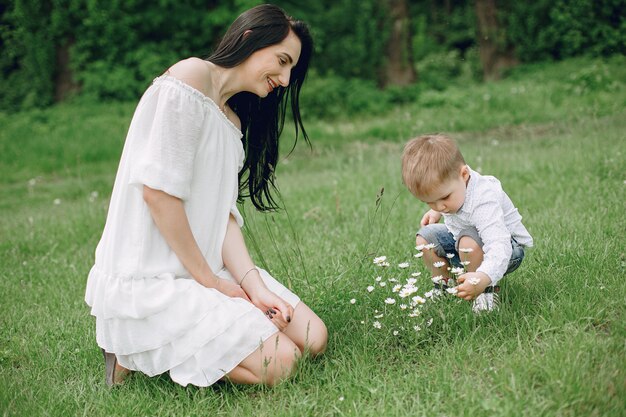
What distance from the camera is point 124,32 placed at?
46.0 feet

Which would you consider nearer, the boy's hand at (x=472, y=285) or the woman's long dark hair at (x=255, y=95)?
the boy's hand at (x=472, y=285)

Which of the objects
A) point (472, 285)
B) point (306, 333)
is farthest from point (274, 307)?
point (472, 285)

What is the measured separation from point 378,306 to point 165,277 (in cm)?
102

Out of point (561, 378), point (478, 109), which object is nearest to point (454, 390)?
point (561, 378)

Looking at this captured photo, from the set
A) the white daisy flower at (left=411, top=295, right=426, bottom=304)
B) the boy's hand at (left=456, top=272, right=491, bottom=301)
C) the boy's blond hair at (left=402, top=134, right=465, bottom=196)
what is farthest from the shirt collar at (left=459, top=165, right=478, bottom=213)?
the white daisy flower at (left=411, top=295, right=426, bottom=304)

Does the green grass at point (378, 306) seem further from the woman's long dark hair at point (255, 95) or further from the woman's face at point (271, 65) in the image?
the woman's face at point (271, 65)

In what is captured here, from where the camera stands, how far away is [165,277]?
8.96 ft

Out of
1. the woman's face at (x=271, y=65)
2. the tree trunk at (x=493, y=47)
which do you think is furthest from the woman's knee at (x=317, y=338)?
the tree trunk at (x=493, y=47)

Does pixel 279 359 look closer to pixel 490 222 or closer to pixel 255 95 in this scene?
pixel 490 222

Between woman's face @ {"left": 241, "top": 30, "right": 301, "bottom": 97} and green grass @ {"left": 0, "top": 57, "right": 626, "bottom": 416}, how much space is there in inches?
27.5

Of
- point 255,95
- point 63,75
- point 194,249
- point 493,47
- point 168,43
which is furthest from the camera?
point 493,47

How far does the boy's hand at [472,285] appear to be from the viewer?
8.71 ft

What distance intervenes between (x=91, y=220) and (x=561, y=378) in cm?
433

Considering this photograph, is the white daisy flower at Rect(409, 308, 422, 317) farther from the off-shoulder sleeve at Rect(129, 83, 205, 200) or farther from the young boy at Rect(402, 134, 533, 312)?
the off-shoulder sleeve at Rect(129, 83, 205, 200)
